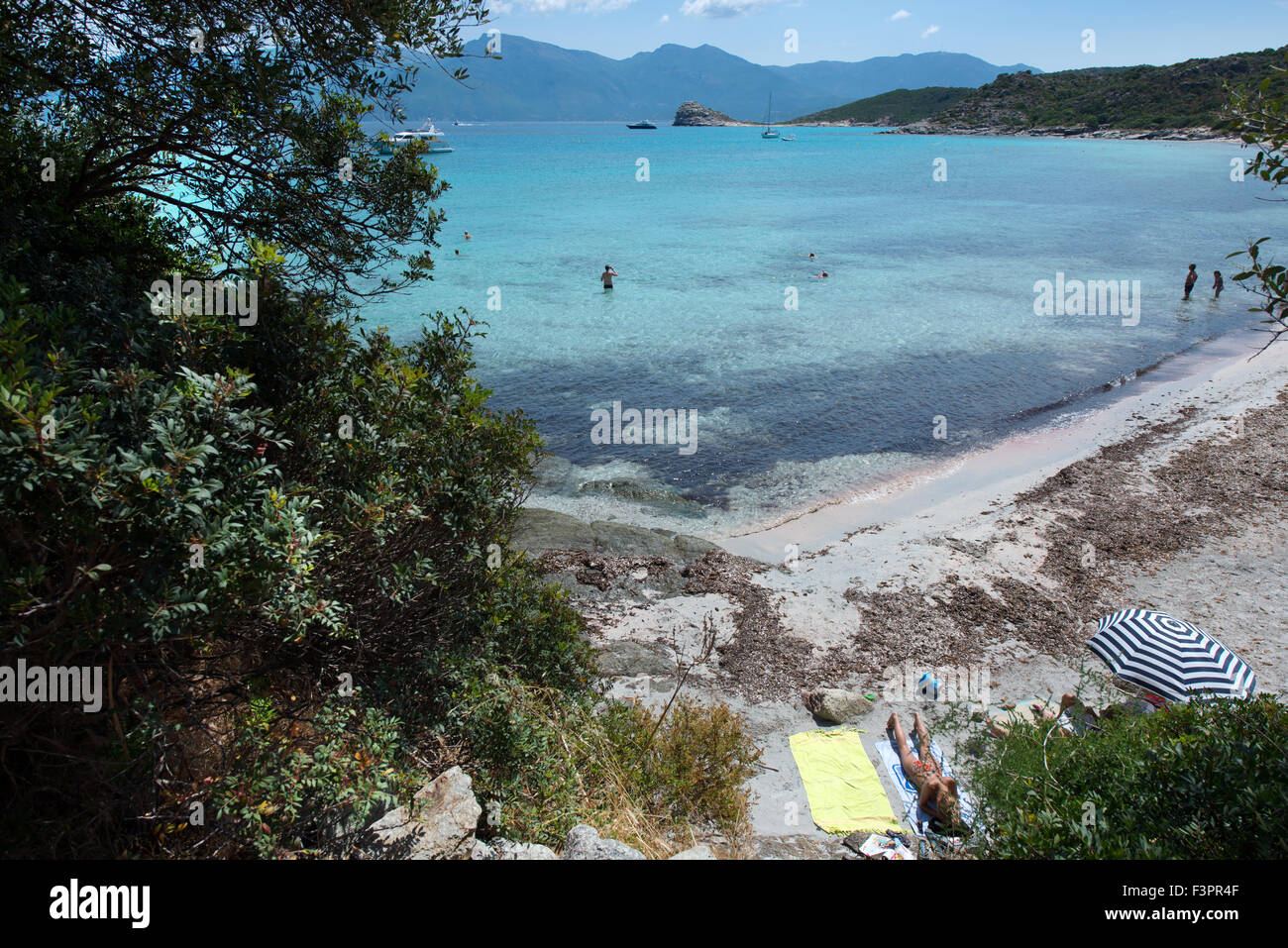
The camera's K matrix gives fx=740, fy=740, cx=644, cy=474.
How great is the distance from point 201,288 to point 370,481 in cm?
172

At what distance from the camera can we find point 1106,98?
419ft

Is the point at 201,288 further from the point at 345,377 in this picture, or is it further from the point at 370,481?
the point at 370,481

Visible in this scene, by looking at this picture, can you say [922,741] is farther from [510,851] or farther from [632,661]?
[510,851]

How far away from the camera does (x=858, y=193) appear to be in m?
76.2

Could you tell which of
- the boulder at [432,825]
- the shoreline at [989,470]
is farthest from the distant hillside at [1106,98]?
the boulder at [432,825]

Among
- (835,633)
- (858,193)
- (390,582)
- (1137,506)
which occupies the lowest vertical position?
(835,633)

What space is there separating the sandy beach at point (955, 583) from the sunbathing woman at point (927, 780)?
349 millimetres

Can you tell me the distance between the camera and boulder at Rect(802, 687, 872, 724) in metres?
9.25

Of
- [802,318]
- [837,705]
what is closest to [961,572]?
[837,705]

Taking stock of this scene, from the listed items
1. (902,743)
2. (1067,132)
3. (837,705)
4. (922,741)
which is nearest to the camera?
(922,741)

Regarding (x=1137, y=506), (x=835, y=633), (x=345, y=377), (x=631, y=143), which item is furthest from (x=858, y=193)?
(x=631, y=143)

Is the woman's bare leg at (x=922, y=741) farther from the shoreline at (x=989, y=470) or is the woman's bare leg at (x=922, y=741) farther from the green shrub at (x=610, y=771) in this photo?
the shoreline at (x=989, y=470)

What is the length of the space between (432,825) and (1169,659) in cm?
841
